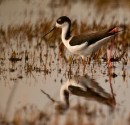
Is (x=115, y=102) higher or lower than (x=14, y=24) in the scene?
lower

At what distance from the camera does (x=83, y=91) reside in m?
8.05

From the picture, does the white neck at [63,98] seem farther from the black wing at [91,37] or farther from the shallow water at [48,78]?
the black wing at [91,37]

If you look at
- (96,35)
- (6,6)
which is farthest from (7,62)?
(6,6)

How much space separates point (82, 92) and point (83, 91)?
3.0 inches

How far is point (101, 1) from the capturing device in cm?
1872

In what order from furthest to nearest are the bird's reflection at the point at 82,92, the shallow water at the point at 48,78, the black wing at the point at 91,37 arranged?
the black wing at the point at 91,37 → the bird's reflection at the point at 82,92 → the shallow water at the point at 48,78

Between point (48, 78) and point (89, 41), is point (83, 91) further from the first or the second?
point (89, 41)

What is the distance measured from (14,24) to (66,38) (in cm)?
444

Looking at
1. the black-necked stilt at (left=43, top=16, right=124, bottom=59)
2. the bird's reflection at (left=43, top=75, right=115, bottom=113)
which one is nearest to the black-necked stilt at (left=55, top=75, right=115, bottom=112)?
the bird's reflection at (left=43, top=75, right=115, bottom=113)

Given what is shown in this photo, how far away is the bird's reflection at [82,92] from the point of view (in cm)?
732

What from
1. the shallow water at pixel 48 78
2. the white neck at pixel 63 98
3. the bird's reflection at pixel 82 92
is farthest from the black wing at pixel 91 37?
the white neck at pixel 63 98

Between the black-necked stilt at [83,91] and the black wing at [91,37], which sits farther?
the black wing at [91,37]

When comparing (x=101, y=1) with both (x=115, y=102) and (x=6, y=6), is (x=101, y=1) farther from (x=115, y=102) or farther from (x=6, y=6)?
(x=115, y=102)

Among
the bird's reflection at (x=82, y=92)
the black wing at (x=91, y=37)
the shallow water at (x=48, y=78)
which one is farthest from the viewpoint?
the black wing at (x=91, y=37)
